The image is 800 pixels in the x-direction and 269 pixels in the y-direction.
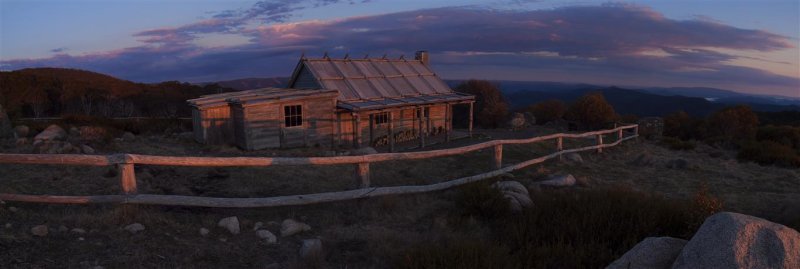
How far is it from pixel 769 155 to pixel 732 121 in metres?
14.5

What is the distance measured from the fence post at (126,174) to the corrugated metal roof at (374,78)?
12319 millimetres

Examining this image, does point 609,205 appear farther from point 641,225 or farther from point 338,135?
point 338,135

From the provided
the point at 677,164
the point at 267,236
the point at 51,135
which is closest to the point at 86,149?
the point at 51,135

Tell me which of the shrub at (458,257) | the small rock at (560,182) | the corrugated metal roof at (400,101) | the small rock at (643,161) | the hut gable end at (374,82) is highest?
the hut gable end at (374,82)

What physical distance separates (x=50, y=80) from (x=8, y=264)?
42.8m

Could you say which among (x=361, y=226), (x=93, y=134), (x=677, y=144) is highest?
(x=93, y=134)

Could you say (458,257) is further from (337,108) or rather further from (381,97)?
(381,97)

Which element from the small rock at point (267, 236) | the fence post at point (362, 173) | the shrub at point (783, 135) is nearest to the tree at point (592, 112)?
the shrub at point (783, 135)

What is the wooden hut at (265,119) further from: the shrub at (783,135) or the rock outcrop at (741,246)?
the shrub at (783,135)

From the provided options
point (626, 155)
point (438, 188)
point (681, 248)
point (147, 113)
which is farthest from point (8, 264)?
point (147, 113)

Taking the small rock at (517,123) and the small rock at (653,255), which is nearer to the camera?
the small rock at (653,255)

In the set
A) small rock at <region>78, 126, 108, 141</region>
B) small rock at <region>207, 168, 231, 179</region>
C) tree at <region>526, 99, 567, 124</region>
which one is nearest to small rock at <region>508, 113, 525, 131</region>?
tree at <region>526, 99, 567, 124</region>

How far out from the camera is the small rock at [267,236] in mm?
5422

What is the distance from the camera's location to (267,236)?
549 centimetres
